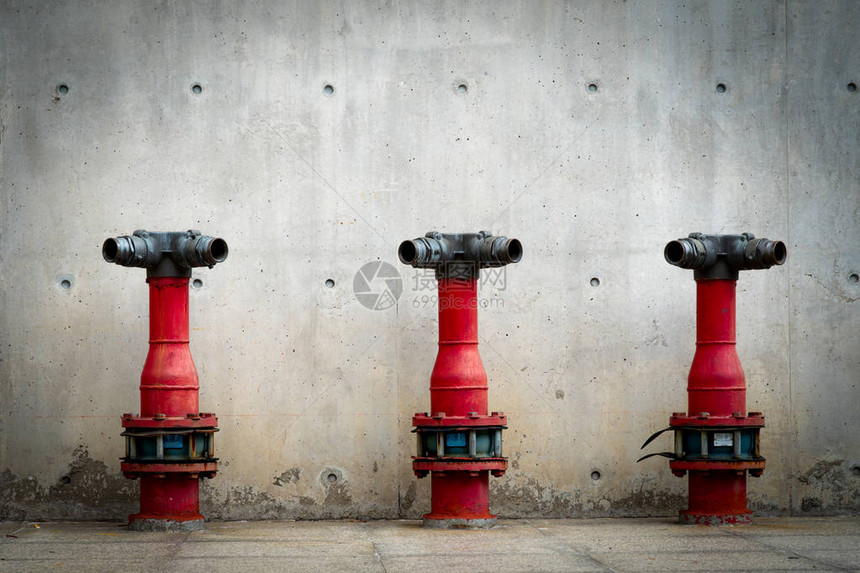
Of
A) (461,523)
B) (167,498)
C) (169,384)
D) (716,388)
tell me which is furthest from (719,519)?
(169,384)

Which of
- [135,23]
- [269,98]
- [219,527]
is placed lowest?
[219,527]

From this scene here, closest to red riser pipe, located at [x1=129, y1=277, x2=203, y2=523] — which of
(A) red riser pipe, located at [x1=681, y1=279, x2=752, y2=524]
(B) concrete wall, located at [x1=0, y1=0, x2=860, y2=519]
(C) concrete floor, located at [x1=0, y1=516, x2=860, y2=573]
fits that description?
(C) concrete floor, located at [x1=0, y1=516, x2=860, y2=573]

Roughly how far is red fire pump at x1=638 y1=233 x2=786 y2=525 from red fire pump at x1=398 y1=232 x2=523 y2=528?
4.47ft

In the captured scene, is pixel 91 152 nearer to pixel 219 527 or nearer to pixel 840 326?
pixel 219 527

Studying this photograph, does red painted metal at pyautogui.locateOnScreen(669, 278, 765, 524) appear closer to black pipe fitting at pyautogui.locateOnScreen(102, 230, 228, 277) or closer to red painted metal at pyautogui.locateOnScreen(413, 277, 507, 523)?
red painted metal at pyautogui.locateOnScreen(413, 277, 507, 523)

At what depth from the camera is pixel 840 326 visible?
8.77 meters

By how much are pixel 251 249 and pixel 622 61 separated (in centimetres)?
354

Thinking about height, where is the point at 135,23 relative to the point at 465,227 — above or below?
above

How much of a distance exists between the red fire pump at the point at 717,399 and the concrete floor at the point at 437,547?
0.96 feet

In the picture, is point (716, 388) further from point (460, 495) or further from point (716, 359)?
point (460, 495)

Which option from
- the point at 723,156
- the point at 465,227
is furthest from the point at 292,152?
the point at 723,156

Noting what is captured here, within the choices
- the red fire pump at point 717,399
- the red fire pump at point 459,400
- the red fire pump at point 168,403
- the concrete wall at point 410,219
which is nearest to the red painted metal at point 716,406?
the red fire pump at point 717,399

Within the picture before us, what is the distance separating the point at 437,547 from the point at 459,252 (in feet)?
7.30

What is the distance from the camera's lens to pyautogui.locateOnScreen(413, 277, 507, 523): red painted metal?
25.0ft
